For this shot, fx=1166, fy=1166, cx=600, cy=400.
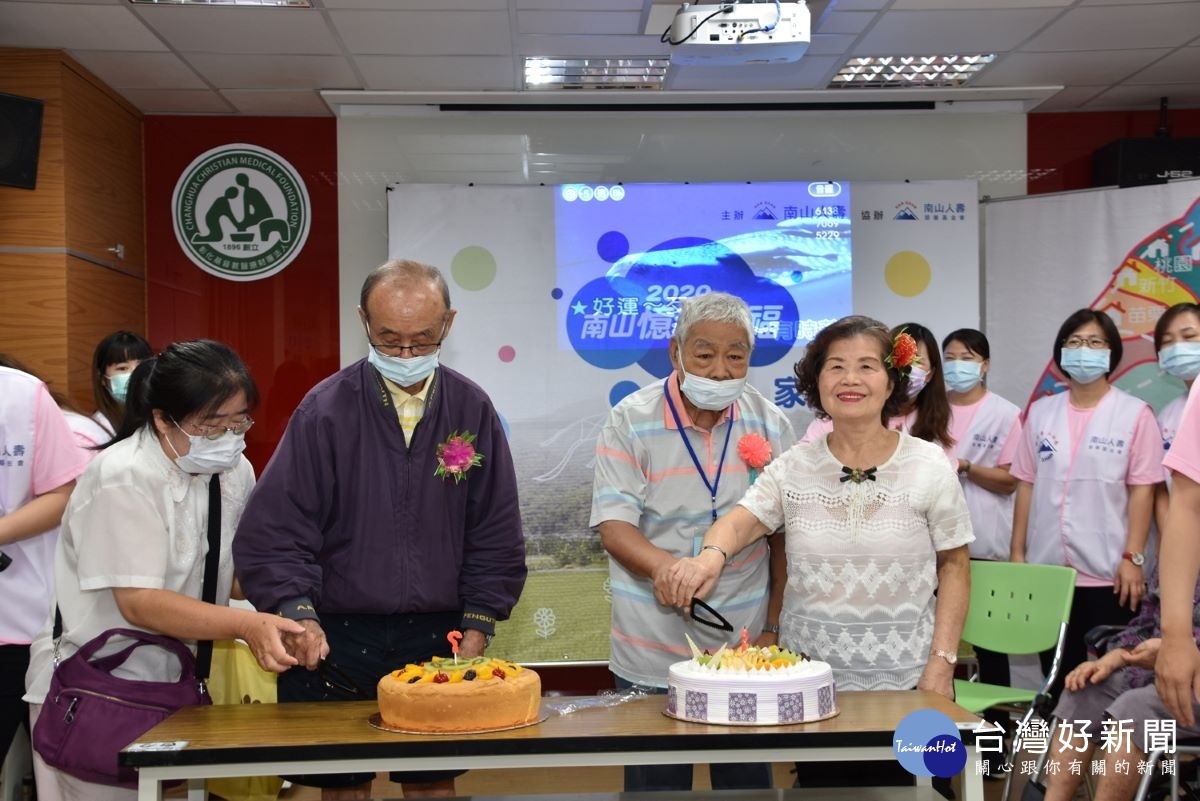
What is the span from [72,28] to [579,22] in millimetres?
2131

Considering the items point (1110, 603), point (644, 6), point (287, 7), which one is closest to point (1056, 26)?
point (644, 6)

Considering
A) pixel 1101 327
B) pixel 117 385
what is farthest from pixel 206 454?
pixel 1101 327

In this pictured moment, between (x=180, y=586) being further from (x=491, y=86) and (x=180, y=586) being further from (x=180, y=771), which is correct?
(x=491, y=86)

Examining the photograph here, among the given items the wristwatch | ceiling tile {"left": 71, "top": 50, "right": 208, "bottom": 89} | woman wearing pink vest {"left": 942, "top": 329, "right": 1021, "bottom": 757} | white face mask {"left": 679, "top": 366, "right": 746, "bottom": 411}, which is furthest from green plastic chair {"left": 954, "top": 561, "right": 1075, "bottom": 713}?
ceiling tile {"left": 71, "top": 50, "right": 208, "bottom": 89}

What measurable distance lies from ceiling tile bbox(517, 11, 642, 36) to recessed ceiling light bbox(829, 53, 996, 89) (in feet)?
3.97

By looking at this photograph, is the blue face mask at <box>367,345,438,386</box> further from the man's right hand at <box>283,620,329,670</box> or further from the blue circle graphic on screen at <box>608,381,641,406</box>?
the blue circle graphic on screen at <box>608,381,641,406</box>

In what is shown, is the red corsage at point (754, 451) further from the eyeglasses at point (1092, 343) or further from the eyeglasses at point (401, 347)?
the eyeglasses at point (1092, 343)

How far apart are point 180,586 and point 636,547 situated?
105 cm

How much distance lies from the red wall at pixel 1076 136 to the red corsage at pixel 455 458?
4669 millimetres

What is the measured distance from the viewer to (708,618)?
9.48ft

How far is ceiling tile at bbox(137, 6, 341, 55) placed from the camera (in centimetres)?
474

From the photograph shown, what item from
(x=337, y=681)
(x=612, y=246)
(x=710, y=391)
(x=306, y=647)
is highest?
→ (x=612, y=246)

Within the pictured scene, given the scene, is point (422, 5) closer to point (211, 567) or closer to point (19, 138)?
point (19, 138)

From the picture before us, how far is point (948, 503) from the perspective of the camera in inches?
103
